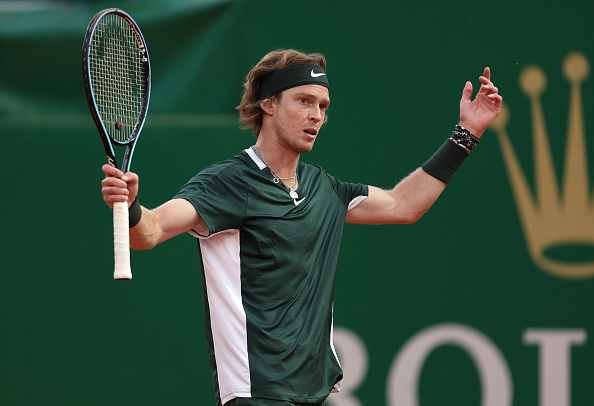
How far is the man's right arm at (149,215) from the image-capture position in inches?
102

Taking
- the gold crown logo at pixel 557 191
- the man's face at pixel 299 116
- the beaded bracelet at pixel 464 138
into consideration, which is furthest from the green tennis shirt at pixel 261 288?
the gold crown logo at pixel 557 191

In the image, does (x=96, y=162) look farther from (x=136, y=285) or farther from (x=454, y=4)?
(x=454, y=4)

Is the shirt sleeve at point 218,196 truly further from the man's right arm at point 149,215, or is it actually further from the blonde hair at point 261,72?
the blonde hair at point 261,72

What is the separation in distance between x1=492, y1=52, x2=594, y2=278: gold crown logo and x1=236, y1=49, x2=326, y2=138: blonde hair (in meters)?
2.09

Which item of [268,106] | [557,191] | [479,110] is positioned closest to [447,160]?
[479,110]

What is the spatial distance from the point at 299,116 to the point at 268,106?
0.18 metres

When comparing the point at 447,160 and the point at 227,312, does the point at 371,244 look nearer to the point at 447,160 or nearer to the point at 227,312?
the point at 447,160

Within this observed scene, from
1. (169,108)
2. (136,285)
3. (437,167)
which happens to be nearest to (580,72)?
(437,167)

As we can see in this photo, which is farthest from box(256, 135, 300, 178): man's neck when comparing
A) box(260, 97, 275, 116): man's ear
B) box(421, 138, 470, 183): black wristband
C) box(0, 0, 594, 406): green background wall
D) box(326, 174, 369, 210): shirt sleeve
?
box(0, 0, 594, 406): green background wall

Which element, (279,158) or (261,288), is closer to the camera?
(261,288)

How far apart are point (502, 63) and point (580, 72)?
0.49 meters

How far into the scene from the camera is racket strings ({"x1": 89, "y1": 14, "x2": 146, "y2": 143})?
3.27 m

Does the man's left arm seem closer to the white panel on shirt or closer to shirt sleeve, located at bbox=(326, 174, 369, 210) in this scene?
shirt sleeve, located at bbox=(326, 174, 369, 210)

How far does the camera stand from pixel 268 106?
346 cm
